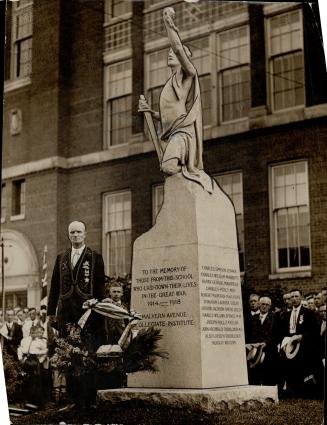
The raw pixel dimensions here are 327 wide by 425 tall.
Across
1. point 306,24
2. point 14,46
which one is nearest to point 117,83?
point 14,46

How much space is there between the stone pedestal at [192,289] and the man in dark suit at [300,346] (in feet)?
1.37

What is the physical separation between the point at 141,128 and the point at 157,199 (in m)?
0.81

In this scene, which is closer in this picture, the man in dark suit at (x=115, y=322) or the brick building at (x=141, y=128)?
the brick building at (x=141, y=128)

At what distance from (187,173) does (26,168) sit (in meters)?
1.95

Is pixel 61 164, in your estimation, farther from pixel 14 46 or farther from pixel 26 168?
pixel 14 46

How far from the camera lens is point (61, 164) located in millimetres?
8555

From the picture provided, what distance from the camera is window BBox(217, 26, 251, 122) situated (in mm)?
7924

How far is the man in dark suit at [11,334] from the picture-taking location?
8.36 meters

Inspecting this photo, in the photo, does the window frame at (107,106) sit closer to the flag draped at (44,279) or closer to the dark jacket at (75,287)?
the dark jacket at (75,287)

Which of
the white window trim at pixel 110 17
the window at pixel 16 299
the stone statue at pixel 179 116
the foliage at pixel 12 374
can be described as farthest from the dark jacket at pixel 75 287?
the white window trim at pixel 110 17

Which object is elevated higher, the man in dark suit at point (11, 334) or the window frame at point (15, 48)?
the window frame at point (15, 48)

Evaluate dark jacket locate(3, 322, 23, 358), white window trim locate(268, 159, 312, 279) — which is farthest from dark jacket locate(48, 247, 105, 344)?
white window trim locate(268, 159, 312, 279)

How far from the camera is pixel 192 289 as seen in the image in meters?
7.39

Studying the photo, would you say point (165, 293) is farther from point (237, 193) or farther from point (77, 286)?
point (237, 193)
